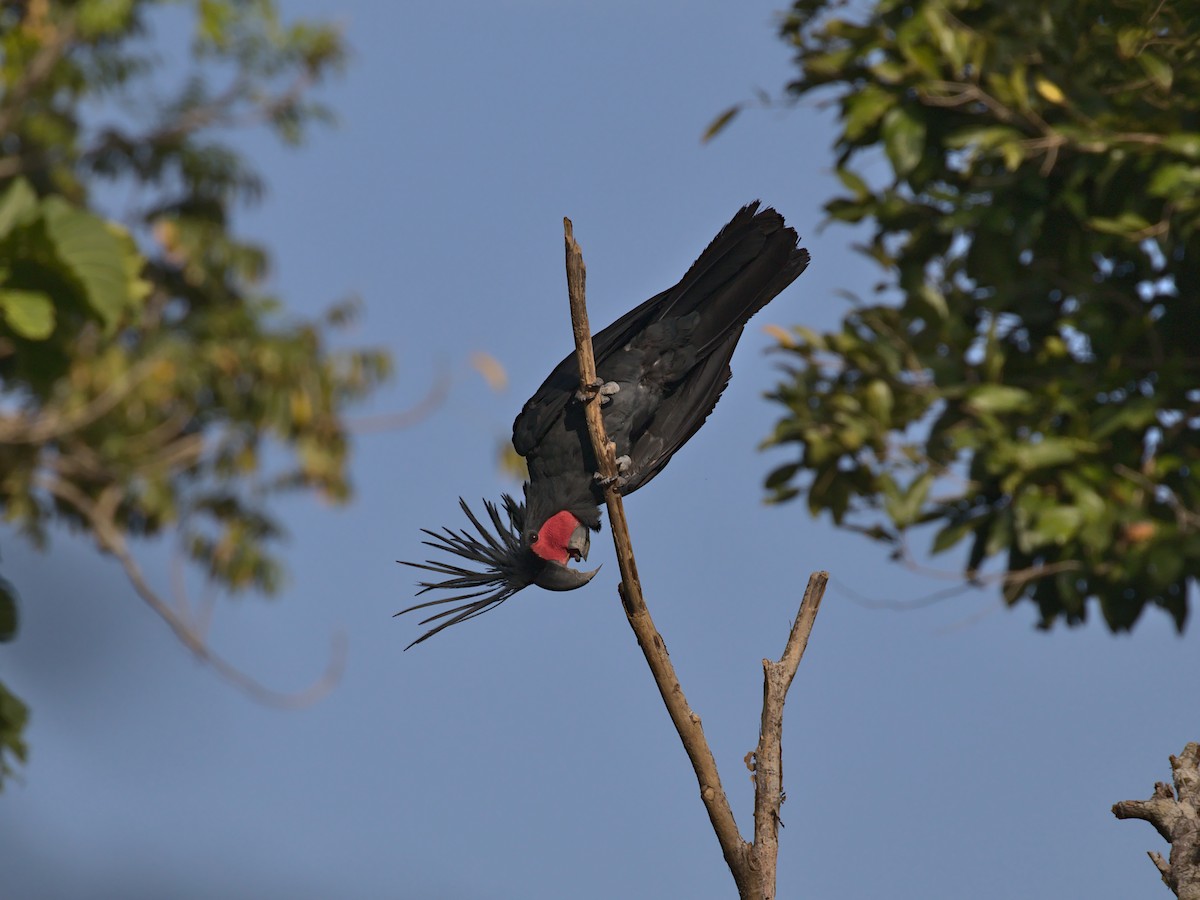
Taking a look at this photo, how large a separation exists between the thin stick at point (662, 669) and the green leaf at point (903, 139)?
1.77 m

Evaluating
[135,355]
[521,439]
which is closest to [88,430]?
[135,355]

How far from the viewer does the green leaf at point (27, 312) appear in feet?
13.2

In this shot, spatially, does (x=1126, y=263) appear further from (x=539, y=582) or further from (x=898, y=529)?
(x=539, y=582)

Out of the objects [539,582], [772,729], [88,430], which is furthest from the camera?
[88,430]

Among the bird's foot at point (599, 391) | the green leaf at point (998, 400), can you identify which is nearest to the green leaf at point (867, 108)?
the green leaf at point (998, 400)

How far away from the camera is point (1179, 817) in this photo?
11.9 feet

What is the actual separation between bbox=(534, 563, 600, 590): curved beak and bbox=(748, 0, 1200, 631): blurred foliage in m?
1.23

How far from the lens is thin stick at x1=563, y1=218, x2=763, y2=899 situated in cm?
397

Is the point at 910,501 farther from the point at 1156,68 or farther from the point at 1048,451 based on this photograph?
the point at 1156,68

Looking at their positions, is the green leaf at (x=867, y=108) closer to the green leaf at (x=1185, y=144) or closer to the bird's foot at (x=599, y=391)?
the green leaf at (x=1185, y=144)

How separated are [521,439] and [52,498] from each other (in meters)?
12.4

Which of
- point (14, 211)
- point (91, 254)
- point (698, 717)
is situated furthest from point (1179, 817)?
point (14, 211)

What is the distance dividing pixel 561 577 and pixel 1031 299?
2454mm

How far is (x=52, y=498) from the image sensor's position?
52.5 ft
